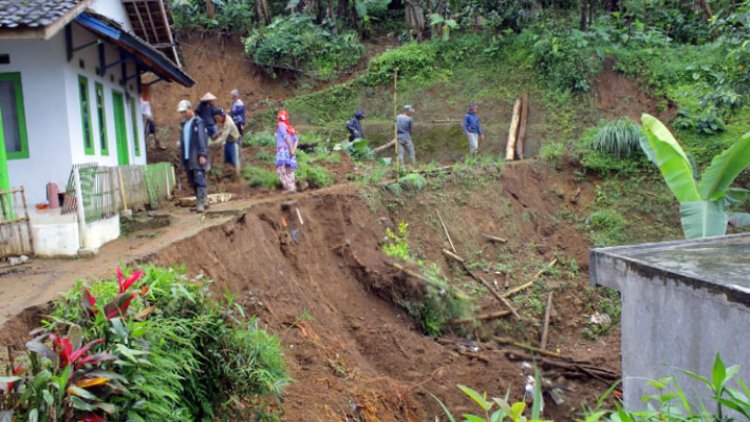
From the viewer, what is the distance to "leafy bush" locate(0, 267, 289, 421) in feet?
11.2

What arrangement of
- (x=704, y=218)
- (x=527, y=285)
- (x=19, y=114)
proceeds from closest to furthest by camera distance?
(x=704, y=218), (x=19, y=114), (x=527, y=285)

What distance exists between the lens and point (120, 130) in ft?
46.6

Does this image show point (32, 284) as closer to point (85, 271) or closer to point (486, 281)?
point (85, 271)

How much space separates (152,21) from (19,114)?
6851 mm

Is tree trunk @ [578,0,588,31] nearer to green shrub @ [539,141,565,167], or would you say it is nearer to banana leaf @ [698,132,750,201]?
green shrub @ [539,141,565,167]

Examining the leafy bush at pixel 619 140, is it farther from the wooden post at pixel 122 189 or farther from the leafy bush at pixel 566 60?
the wooden post at pixel 122 189

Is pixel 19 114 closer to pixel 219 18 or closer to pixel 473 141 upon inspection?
pixel 473 141

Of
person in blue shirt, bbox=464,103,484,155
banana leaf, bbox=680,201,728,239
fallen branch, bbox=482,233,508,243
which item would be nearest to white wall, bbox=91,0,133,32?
person in blue shirt, bbox=464,103,484,155

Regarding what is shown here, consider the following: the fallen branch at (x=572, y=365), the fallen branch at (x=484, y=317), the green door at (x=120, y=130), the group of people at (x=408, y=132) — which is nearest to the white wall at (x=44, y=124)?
the green door at (x=120, y=130)

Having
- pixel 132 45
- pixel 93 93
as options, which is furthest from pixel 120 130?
pixel 132 45

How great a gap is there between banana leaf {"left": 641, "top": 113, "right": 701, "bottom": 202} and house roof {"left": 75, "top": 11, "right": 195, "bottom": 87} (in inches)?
348

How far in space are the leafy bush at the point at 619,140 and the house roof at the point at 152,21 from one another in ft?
38.9

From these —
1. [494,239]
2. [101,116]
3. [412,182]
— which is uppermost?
[101,116]

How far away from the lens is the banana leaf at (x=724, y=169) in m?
7.66
